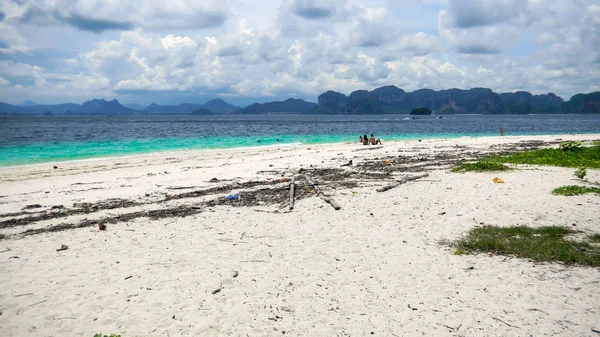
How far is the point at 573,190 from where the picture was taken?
12.2m

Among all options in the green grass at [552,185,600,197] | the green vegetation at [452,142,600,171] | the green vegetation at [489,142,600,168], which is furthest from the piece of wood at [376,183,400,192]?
the green vegetation at [489,142,600,168]

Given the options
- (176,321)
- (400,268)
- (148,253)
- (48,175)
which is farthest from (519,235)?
(48,175)

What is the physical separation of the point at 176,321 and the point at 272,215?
5.90 m

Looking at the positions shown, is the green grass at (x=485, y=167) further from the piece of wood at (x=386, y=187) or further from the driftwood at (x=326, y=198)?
the driftwood at (x=326, y=198)

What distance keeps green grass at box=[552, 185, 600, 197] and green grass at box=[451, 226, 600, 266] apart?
3.81 metres

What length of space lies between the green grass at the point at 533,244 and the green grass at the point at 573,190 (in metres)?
3.81

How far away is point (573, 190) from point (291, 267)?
10.5 metres

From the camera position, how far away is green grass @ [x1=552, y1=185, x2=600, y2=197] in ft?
39.4

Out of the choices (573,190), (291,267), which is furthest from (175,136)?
(291,267)

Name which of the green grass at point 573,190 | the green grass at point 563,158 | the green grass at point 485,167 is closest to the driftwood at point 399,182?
the green grass at point 485,167

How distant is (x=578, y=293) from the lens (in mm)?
6105

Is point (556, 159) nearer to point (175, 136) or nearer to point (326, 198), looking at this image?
point (326, 198)

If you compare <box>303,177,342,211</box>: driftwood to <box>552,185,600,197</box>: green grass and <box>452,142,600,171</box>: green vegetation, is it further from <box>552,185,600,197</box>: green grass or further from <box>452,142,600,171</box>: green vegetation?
<box>552,185,600,197</box>: green grass

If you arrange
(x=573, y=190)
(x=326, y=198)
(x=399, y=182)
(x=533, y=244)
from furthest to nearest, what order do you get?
(x=399, y=182) → (x=326, y=198) → (x=573, y=190) → (x=533, y=244)
